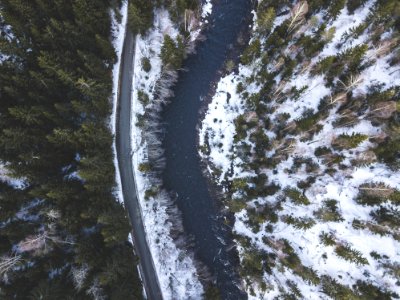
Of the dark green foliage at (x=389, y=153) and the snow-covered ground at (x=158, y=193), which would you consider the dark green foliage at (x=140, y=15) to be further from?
the dark green foliage at (x=389, y=153)

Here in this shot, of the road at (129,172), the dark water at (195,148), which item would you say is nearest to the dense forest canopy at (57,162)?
the road at (129,172)

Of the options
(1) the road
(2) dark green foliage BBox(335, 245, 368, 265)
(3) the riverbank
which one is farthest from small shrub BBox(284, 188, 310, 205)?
(1) the road

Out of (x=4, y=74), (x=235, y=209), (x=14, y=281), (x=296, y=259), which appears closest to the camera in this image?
(x=14, y=281)

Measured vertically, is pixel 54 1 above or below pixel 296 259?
above

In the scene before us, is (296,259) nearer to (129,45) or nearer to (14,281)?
(14,281)

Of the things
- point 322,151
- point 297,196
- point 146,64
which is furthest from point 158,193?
point 322,151

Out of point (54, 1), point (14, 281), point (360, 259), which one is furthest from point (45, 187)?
point (360, 259)

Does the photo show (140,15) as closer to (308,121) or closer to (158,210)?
(308,121)
